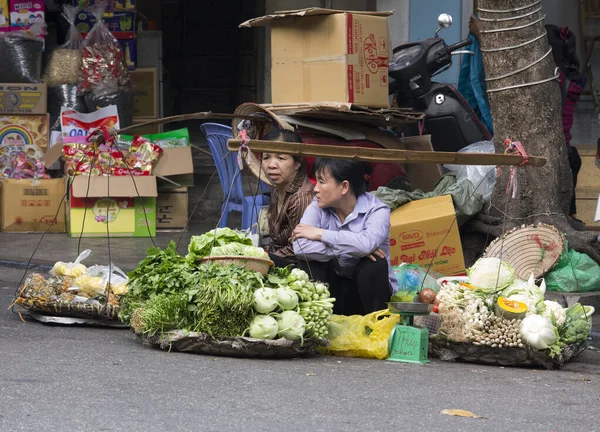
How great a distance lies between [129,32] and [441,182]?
173 inches

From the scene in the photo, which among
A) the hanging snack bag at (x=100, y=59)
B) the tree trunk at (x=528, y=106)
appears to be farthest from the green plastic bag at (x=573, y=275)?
the hanging snack bag at (x=100, y=59)

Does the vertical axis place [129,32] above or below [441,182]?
above

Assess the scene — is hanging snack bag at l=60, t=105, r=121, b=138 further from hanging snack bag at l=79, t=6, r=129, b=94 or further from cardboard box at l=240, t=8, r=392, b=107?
cardboard box at l=240, t=8, r=392, b=107

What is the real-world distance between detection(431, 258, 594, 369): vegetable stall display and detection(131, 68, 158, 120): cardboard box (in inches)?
242

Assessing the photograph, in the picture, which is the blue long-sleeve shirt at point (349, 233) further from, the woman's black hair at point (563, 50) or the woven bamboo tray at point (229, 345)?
the woman's black hair at point (563, 50)

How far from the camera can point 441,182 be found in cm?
816

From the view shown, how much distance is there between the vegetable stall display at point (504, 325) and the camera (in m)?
5.45

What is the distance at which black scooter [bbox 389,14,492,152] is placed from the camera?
9.02m

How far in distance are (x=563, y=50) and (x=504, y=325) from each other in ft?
14.6

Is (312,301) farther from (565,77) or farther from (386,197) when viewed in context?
(565,77)

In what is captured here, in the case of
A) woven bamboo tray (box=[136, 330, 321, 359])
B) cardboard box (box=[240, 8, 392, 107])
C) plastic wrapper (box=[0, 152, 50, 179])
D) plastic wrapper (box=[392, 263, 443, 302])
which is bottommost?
woven bamboo tray (box=[136, 330, 321, 359])

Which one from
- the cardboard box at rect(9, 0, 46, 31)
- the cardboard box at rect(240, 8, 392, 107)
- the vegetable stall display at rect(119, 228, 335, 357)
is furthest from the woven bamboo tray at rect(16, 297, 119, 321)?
the cardboard box at rect(9, 0, 46, 31)

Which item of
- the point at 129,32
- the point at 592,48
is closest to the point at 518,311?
the point at 129,32

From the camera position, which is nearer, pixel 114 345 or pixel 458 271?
pixel 114 345
